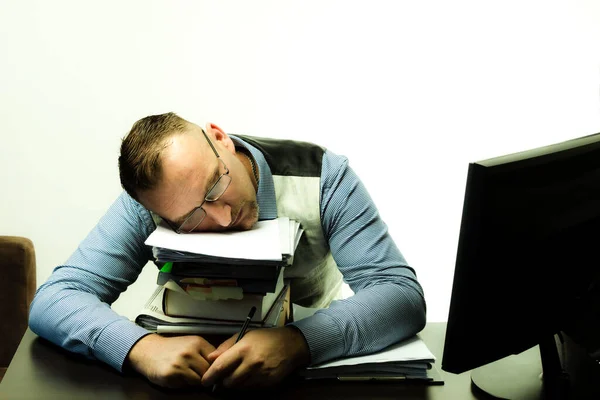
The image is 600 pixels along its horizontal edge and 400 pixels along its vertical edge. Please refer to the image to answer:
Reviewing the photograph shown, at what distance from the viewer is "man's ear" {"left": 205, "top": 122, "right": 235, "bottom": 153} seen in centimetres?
135

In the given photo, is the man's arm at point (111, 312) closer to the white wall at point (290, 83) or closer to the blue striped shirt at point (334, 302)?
the blue striped shirt at point (334, 302)

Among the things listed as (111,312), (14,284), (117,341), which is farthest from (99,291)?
(14,284)

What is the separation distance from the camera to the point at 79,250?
1.35 meters

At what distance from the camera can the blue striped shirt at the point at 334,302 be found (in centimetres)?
113

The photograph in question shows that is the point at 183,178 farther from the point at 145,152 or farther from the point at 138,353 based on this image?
the point at 138,353

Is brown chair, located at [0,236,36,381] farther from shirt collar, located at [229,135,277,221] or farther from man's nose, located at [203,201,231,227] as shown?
man's nose, located at [203,201,231,227]

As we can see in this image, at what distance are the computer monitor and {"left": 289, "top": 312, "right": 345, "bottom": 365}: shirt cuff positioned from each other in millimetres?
262

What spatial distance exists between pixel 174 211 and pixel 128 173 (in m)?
0.11

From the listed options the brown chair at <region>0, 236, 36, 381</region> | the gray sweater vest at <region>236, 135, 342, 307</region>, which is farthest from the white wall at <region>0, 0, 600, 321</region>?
the gray sweater vest at <region>236, 135, 342, 307</region>

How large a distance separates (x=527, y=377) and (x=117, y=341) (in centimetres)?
68

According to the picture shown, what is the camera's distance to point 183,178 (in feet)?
3.94

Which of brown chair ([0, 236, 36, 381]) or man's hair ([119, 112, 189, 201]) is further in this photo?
brown chair ([0, 236, 36, 381])

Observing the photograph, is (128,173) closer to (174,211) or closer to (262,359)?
(174,211)

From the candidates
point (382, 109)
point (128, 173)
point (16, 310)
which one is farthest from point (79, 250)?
point (382, 109)
